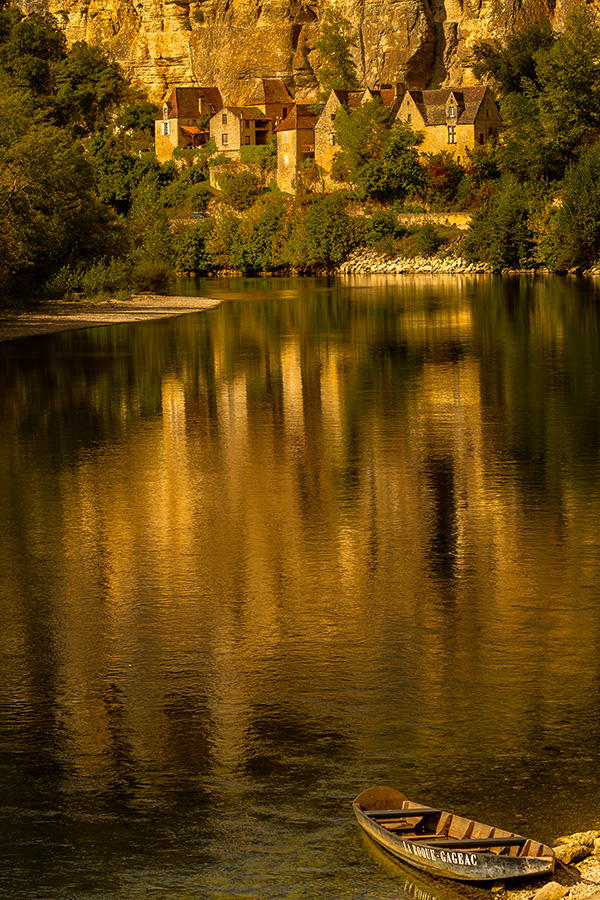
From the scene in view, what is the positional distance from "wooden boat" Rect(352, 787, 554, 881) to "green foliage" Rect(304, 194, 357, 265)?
92.9m

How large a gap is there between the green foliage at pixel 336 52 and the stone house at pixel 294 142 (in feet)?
9.06

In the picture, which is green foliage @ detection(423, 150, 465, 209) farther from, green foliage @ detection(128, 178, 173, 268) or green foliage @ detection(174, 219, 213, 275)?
green foliage @ detection(128, 178, 173, 268)

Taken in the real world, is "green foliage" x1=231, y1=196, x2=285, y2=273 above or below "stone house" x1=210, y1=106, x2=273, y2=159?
below

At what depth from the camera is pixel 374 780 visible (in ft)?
31.7

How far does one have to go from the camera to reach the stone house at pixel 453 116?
327 feet

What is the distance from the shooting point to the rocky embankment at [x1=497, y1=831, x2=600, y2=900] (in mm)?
7641

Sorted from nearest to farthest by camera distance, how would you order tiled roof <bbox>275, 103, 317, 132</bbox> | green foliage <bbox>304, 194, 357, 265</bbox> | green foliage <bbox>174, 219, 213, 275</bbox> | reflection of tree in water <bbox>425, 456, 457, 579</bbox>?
reflection of tree in water <bbox>425, 456, 457, 579</bbox> < green foliage <bbox>304, 194, 357, 265</bbox> < green foliage <bbox>174, 219, 213, 275</bbox> < tiled roof <bbox>275, 103, 317, 132</bbox>

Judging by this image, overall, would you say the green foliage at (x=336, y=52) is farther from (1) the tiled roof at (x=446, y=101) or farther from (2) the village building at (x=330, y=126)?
(1) the tiled roof at (x=446, y=101)

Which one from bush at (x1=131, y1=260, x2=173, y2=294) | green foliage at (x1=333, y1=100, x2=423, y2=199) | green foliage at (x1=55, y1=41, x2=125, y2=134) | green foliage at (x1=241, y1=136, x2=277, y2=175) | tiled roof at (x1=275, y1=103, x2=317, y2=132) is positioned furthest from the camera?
green foliage at (x1=55, y1=41, x2=125, y2=134)

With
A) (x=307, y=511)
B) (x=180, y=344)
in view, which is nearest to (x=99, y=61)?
(x=180, y=344)

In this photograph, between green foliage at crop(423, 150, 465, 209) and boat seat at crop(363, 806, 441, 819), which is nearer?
boat seat at crop(363, 806, 441, 819)

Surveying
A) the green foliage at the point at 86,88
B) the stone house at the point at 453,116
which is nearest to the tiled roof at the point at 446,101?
the stone house at the point at 453,116

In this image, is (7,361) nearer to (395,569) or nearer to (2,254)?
(2,254)

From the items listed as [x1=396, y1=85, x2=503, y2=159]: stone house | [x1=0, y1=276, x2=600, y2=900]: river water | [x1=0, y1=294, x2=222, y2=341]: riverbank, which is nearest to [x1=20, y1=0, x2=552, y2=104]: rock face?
[x1=396, y1=85, x2=503, y2=159]: stone house
